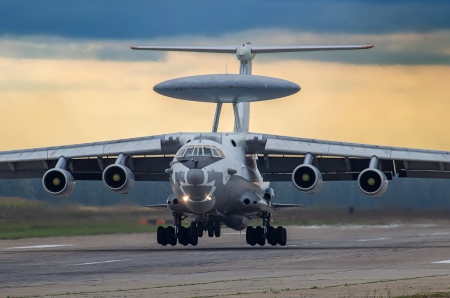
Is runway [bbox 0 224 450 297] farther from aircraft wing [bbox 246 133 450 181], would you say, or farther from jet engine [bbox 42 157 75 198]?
aircraft wing [bbox 246 133 450 181]

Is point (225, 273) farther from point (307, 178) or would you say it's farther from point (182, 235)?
point (182, 235)

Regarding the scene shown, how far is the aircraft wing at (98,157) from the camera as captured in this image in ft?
86.0

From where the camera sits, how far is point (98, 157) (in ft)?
89.8

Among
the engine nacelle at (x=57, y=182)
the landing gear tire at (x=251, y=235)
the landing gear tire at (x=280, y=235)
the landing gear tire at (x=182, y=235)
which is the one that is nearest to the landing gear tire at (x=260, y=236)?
the landing gear tire at (x=251, y=235)

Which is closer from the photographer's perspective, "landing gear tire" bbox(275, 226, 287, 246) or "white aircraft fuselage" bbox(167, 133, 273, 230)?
"white aircraft fuselage" bbox(167, 133, 273, 230)

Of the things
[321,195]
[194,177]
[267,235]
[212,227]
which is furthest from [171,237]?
[321,195]

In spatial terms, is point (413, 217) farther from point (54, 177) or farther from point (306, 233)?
point (54, 177)

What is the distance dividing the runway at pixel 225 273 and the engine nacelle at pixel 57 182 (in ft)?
5.91

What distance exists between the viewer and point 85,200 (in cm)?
3042

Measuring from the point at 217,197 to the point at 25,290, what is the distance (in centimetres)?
1107

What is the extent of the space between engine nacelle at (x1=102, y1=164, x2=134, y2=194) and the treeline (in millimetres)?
5291

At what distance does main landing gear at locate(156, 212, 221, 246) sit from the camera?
2562cm

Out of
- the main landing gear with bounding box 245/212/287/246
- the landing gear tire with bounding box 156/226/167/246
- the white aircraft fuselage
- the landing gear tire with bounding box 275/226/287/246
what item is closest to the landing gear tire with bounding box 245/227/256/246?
the main landing gear with bounding box 245/212/287/246

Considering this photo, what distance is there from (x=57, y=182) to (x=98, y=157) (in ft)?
7.65
